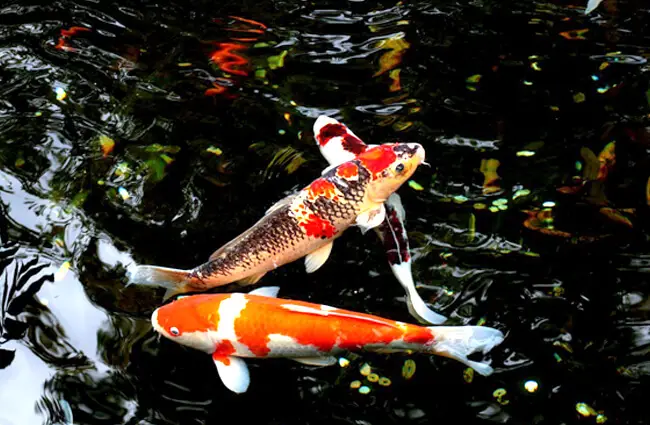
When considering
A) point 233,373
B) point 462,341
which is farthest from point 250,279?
point 462,341

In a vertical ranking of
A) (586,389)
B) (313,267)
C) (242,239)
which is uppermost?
(242,239)

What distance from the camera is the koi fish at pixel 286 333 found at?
271 centimetres

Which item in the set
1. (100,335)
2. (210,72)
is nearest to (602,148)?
(210,72)

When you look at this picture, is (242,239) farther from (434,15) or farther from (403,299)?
(434,15)

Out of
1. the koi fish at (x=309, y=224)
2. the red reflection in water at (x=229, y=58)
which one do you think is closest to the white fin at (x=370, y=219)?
the koi fish at (x=309, y=224)

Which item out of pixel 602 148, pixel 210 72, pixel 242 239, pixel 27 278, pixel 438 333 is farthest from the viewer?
pixel 210 72

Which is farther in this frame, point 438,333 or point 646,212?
point 646,212

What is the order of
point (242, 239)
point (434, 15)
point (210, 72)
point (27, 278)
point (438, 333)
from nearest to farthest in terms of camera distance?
point (438, 333) < point (242, 239) < point (27, 278) < point (210, 72) < point (434, 15)

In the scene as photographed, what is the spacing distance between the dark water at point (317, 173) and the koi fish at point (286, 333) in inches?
5.3

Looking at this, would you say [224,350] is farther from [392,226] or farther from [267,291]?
[392,226]

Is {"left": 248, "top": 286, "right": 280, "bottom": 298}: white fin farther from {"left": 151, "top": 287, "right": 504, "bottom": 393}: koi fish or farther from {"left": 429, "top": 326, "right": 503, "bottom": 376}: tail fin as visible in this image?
{"left": 429, "top": 326, "right": 503, "bottom": 376}: tail fin

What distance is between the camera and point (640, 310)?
305 centimetres

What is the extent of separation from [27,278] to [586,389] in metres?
2.51

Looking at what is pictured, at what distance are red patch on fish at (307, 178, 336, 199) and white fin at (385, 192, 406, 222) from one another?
31cm
